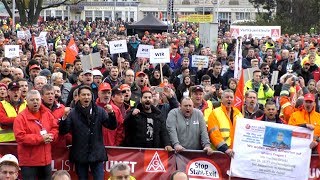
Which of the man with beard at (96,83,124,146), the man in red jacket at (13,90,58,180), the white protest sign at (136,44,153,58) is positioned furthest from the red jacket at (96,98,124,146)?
the white protest sign at (136,44,153,58)

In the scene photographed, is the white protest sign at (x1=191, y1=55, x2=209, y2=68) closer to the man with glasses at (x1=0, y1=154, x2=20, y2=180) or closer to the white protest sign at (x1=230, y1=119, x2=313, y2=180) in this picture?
the white protest sign at (x1=230, y1=119, x2=313, y2=180)

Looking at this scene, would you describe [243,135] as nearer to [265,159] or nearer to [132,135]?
[265,159]

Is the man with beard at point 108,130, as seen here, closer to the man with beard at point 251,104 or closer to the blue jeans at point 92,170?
the blue jeans at point 92,170

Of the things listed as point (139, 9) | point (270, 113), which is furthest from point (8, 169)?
point (139, 9)

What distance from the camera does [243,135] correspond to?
9.19 metres

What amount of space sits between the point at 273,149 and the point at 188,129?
1.14 metres

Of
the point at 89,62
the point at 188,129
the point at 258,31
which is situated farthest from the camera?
the point at 258,31

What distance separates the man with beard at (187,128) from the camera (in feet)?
30.8

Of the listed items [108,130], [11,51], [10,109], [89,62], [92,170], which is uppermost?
[11,51]

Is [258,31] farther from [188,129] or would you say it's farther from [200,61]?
[188,129]

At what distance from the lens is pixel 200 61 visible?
17641 mm

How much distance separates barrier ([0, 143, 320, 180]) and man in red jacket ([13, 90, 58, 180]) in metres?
0.64

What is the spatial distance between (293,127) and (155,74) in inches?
255

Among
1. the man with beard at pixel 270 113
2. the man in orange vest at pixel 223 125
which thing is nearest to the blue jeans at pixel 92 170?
the man in orange vest at pixel 223 125
